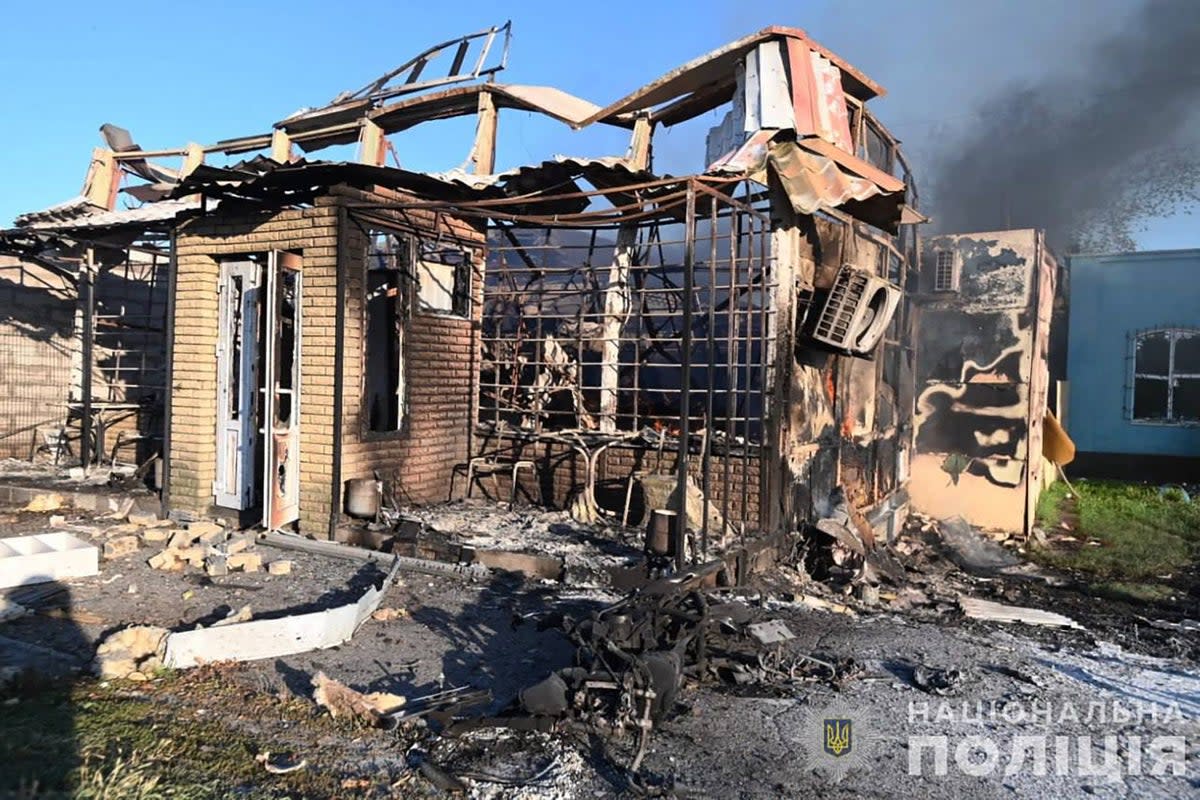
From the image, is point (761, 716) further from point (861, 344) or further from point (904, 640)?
point (861, 344)

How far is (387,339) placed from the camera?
930cm

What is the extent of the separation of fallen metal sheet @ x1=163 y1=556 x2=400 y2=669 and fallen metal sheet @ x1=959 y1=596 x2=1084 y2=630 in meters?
5.25

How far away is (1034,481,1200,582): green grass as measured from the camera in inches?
394

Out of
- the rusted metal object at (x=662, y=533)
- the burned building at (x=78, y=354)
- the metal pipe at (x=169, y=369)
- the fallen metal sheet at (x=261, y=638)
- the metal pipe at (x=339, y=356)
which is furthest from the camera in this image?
the burned building at (x=78, y=354)

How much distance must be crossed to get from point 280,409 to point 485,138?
6.22 m

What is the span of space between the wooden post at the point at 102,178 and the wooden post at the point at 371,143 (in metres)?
4.86

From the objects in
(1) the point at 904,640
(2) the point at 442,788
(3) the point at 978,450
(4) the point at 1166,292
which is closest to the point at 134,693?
(2) the point at 442,788

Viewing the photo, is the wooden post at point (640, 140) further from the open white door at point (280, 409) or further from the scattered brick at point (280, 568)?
the scattered brick at point (280, 568)

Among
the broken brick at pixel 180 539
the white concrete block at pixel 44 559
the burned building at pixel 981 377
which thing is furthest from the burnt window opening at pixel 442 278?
the burned building at pixel 981 377

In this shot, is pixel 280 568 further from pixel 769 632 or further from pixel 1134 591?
pixel 1134 591

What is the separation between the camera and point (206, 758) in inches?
148

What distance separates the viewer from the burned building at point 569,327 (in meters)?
7.61

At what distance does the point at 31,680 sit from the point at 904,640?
5500 mm

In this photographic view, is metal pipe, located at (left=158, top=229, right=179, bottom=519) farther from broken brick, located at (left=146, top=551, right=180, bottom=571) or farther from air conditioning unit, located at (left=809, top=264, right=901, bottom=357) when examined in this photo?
air conditioning unit, located at (left=809, top=264, right=901, bottom=357)
